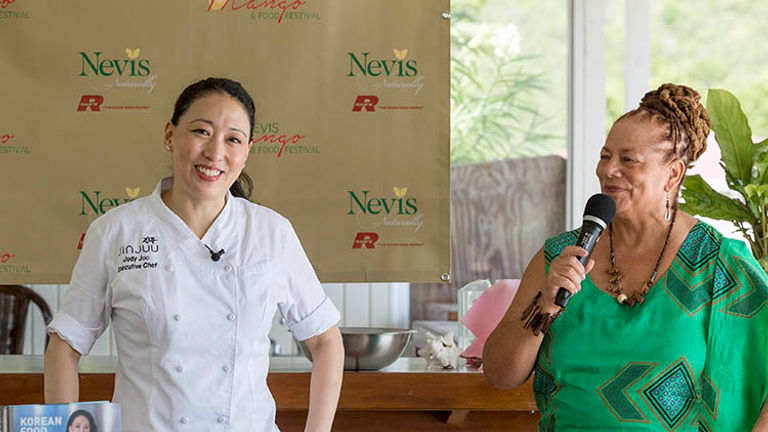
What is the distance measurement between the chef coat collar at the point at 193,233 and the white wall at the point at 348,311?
2.72m

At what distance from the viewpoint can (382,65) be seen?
3.16 metres

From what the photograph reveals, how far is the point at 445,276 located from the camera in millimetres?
3199

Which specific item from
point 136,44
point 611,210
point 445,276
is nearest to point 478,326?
point 445,276

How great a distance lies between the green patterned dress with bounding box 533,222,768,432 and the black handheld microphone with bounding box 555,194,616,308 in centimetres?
25

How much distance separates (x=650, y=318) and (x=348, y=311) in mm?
2953

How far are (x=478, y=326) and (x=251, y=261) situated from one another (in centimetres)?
101

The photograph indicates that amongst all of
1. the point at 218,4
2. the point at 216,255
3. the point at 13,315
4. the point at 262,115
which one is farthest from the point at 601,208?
the point at 13,315

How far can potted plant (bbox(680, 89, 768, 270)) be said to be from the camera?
274 cm

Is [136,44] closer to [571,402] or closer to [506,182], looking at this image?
[571,402]

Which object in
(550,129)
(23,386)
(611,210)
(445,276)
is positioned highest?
(550,129)

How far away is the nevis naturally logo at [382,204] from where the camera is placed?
3.16 metres

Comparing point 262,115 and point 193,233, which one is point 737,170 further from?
point 193,233

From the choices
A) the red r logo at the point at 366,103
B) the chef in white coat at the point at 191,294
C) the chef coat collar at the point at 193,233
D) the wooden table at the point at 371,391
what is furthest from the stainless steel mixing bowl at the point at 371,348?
the red r logo at the point at 366,103

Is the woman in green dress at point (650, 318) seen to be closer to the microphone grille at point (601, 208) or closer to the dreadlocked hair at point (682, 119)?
the dreadlocked hair at point (682, 119)
